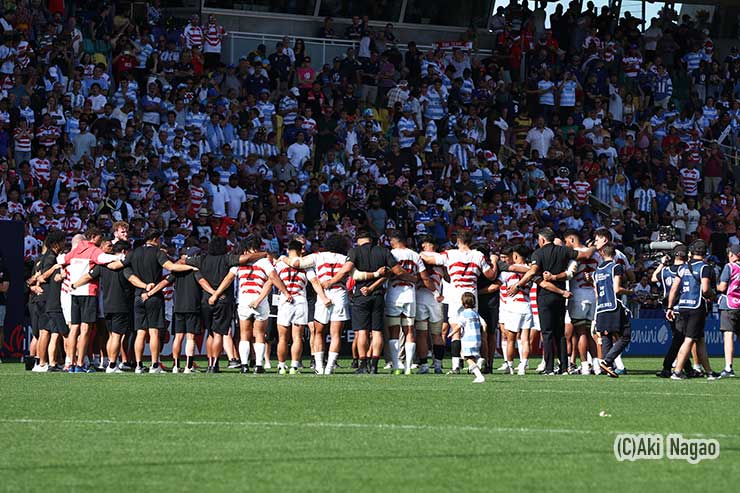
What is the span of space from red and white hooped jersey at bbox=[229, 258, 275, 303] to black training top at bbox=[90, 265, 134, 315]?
1.61 m

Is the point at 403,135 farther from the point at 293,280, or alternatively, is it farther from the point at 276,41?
the point at 293,280

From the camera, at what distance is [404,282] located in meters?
21.7

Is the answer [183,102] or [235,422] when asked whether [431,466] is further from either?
[183,102]

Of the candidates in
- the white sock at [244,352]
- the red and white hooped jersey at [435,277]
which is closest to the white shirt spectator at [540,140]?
the red and white hooped jersey at [435,277]

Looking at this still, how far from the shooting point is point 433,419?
43.6 ft

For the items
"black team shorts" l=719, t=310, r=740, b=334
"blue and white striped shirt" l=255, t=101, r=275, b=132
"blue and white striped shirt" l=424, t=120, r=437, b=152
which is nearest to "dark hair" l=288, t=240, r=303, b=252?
"black team shorts" l=719, t=310, r=740, b=334

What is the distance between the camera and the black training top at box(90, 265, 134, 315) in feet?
72.6

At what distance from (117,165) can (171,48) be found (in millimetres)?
4507

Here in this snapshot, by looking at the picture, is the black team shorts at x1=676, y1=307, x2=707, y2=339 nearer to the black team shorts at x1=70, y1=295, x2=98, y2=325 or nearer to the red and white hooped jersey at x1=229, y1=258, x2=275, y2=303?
the red and white hooped jersey at x1=229, y1=258, x2=275, y2=303

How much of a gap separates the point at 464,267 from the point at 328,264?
212 cm

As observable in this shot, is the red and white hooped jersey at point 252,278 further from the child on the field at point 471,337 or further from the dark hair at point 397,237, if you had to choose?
the child on the field at point 471,337

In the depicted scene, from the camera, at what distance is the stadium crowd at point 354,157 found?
74.0 feet

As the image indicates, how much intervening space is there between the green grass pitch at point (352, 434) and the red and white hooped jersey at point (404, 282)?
3035 millimetres

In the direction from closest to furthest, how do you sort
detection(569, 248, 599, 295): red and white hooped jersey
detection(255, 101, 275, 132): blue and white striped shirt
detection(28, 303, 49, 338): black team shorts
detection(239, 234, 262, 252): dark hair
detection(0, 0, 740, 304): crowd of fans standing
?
detection(239, 234, 262, 252): dark hair < detection(569, 248, 599, 295): red and white hooped jersey < detection(28, 303, 49, 338): black team shorts < detection(0, 0, 740, 304): crowd of fans standing < detection(255, 101, 275, 132): blue and white striped shirt
